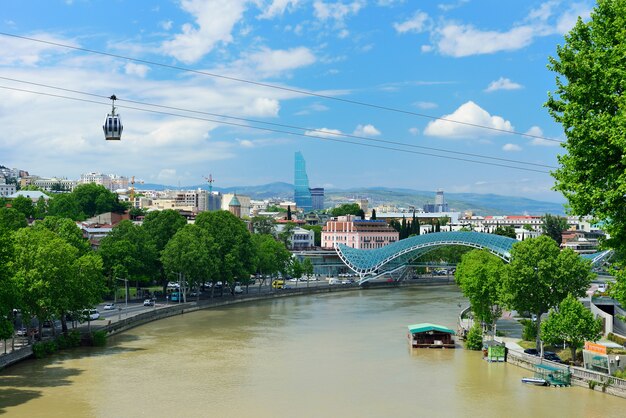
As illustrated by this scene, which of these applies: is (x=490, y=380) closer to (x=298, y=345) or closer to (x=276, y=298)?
(x=298, y=345)

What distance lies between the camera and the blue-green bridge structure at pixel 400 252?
173 feet

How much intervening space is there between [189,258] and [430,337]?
15387mm

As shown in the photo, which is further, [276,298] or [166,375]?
[276,298]

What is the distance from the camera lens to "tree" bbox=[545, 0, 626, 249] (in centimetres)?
1159

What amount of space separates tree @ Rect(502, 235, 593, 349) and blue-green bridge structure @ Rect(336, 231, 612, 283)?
29.3 m

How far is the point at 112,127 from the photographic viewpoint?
16000 millimetres

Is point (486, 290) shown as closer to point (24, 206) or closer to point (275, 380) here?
point (275, 380)

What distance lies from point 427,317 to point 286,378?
15.9 meters

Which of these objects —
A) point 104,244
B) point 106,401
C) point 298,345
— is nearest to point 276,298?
point 104,244

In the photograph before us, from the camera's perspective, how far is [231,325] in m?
31.8

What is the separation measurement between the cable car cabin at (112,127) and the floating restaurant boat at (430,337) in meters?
13.6

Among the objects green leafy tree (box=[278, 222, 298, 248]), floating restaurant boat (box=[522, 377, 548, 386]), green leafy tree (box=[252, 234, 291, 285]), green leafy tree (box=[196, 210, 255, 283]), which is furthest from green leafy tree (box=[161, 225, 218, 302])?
green leafy tree (box=[278, 222, 298, 248])

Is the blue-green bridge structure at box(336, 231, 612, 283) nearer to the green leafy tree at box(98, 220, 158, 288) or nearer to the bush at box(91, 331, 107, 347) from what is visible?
the green leafy tree at box(98, 220, 158, 288)

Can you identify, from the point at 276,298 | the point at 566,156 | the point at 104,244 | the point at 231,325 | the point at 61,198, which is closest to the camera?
the point at 566,156
